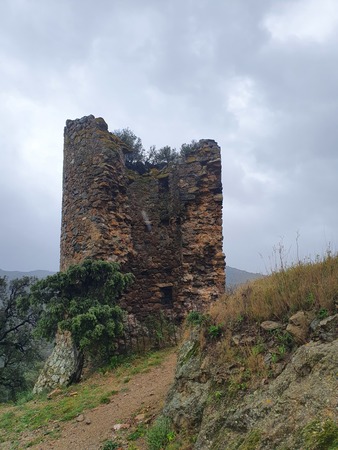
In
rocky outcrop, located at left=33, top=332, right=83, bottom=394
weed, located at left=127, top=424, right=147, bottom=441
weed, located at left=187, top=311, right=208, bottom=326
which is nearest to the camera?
weed, located at left=127, top=424, right=147, bottom=441

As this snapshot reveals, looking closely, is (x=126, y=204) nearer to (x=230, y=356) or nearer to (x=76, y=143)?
(x=76, y=143)

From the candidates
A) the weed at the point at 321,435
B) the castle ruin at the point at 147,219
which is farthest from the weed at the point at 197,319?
the castle ruin at the point at 147,219

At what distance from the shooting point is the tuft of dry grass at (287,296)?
4.46 meters

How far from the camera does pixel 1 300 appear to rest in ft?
62.2

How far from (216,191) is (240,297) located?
6.94 metres

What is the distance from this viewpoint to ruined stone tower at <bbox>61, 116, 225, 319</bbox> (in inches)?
444

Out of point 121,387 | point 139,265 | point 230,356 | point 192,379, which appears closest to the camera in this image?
point 230,356

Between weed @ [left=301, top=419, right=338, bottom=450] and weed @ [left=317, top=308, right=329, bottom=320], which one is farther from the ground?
weed @ [left=317, top=308, right=329, bottom=320]

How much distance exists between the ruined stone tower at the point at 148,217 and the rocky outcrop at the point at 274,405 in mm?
6526

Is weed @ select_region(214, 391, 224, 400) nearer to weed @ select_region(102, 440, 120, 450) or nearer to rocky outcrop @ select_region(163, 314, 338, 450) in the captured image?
rocky outcrop @ select_region(163, 314, 338, 450)

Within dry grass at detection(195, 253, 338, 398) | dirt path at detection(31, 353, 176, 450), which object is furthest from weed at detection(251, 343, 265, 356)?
dirt path at detection(31, 353, 176, 450)

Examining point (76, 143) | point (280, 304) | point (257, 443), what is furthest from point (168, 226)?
point (257, 443)

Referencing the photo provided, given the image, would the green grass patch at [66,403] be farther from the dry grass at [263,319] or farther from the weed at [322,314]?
the weed at [322,314]

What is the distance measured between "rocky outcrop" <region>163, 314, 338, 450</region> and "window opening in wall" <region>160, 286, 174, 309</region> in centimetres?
683
